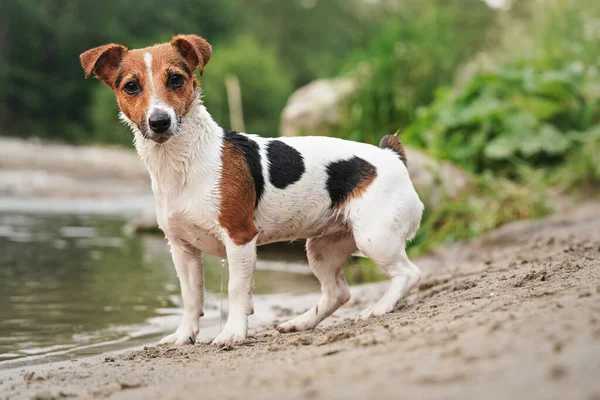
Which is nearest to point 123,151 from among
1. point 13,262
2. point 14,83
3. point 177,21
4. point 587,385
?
point 14,83

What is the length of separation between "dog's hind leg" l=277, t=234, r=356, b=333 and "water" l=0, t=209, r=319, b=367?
3.29 feet

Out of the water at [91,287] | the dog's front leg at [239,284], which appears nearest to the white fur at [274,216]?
the dog's front leg at [239,284]

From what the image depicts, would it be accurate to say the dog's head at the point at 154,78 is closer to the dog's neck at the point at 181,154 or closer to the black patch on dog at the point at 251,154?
the dog's neck at the point at 181,154

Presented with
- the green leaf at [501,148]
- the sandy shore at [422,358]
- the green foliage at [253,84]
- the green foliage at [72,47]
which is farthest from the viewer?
the green foliage at [72,47]

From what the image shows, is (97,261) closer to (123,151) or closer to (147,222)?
(147,222)

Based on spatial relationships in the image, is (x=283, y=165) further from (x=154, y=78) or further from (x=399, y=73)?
(x=399, y=73)

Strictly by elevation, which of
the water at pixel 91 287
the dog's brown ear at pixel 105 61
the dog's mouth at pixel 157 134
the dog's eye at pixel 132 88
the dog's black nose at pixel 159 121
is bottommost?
the water at pixel 91 287

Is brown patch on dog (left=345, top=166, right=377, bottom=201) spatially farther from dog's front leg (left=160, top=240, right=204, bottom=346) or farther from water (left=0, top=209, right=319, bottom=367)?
water (left=0, top=209, right=319, bottom=367)

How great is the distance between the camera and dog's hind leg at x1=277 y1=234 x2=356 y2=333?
5230mm

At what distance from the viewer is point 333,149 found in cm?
502

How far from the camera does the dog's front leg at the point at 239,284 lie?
4500mm

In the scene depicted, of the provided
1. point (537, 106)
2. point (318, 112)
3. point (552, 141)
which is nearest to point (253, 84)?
point (318, 112)

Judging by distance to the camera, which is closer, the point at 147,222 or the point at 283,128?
the point at 147,222

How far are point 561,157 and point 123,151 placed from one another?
16.2m
